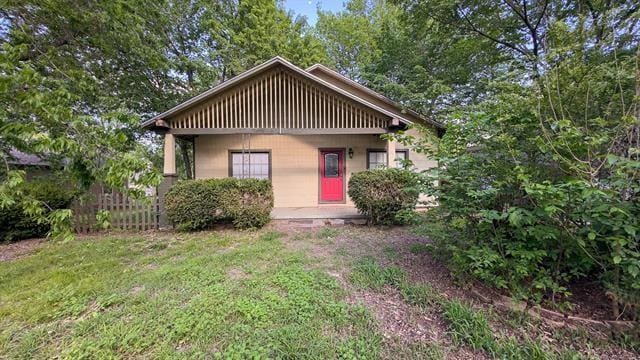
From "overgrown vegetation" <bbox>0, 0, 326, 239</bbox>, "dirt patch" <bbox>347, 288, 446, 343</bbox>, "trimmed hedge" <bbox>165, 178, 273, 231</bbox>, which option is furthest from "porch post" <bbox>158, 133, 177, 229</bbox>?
"dirt patch" <bbox>347, 288, 446, 343</bbox>

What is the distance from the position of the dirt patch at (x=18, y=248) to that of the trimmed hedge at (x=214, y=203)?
8.05ft

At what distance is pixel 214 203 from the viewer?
19.9 feet

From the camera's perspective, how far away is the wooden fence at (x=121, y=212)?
20.3ft

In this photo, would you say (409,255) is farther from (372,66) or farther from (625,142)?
(372,66)

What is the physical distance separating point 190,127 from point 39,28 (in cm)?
606

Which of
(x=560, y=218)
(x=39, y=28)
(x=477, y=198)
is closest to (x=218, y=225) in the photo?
(x=477, y=198)

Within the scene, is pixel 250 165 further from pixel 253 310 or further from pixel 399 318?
pixel 399 318

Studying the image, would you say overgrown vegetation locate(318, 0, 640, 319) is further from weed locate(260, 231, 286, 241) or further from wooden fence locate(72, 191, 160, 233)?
wooden fence locate(72, 191, 160, 233)

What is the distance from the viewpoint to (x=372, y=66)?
16078 millimetres

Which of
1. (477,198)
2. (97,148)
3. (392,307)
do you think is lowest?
(392,307)

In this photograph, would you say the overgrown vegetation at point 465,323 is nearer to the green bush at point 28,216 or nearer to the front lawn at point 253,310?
the front lawn at point 253,310

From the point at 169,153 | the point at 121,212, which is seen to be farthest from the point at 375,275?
the point at 121,212

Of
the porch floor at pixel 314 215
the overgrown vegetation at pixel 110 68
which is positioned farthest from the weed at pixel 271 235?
the overgrown vegetation at pixel 110 68

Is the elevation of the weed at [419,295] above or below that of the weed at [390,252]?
below
